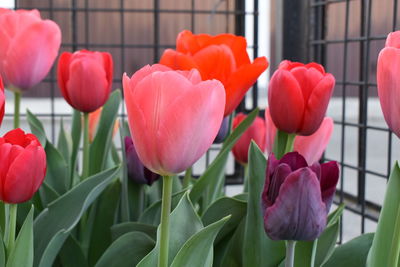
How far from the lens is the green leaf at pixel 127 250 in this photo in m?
0.49

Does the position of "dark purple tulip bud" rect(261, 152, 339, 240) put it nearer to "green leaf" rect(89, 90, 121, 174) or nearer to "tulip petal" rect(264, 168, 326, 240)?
"tulip petal" rect(264, 168, 326, 240)

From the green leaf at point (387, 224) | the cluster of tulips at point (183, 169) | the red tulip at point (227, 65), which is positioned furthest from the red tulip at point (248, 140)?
the green leaf at point (387, 224)

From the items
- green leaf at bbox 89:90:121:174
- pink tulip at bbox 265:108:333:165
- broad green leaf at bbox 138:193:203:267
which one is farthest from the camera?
green leaf at bbox 89:90:121:174

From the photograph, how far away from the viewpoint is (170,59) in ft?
1.55

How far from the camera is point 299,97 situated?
45cm

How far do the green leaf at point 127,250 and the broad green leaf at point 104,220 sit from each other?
0.38 ft

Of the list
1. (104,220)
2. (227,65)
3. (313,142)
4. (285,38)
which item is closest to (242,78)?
(227,65)

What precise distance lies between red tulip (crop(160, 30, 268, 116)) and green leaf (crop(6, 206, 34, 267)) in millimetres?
143

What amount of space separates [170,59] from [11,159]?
0.14 m

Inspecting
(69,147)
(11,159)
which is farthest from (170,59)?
(69,147)

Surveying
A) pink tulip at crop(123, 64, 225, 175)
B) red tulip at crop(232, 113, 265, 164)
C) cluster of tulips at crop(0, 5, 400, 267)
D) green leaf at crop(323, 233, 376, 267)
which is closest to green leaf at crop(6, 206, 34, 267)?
cluster of tulips at crop(0, 5, 400, 267)

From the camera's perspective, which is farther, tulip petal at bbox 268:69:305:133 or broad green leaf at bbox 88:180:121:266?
broad green leaf at bbox 88:180:121:266

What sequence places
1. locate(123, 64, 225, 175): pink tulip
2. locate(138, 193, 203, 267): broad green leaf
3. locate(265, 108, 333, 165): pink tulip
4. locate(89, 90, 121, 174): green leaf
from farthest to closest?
locate(89, 90, 121, 174): green leaf, locate(265, 108, 333, 165): pink tulip, locate(138, 193, 203, 267): broad green leaf, locate(123, 64, 225, 175): pink tulip

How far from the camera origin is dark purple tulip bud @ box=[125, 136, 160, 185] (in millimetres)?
571
